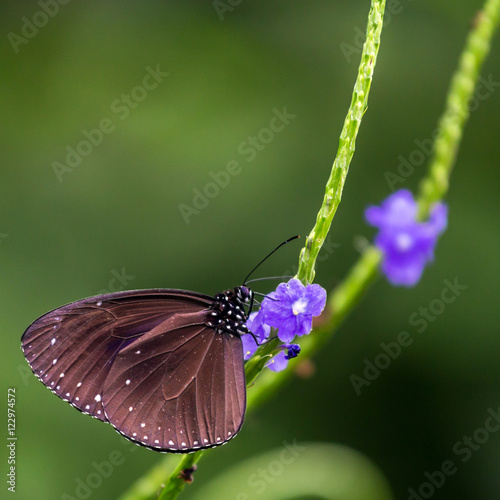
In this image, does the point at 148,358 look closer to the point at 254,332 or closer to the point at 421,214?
the point at 254,332

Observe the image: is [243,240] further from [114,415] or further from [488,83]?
[114,415]

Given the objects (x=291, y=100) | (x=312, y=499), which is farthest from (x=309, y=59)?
(x=312, y=499)

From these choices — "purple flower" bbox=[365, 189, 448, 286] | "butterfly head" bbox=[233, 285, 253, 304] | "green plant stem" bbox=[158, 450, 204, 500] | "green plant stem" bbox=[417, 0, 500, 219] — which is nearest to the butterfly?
"butterfly head" bbox=[233, 285, 253, 304]

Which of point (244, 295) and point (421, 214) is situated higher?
point (421, 214)

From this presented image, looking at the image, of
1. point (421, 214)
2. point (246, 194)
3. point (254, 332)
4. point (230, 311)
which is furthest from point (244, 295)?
point (246, 194)

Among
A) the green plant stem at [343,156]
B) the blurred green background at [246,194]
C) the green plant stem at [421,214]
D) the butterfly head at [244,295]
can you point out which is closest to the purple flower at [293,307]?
the green plant stem at [343,156]

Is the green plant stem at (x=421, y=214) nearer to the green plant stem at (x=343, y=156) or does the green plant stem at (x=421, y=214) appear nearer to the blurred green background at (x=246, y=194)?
the green plant stem at (x=343, y=156)

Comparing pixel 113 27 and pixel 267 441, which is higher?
pixel 113 27
